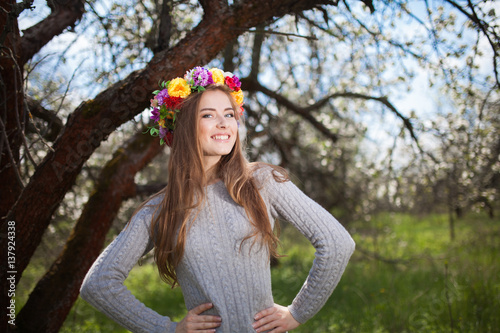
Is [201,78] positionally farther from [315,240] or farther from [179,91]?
[315,240]

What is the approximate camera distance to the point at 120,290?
5.25 ft

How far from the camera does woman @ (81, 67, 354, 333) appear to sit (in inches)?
63.4

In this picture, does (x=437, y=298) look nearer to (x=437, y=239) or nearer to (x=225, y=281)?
(x=225, y=281)

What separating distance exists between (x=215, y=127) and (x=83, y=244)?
1603mm

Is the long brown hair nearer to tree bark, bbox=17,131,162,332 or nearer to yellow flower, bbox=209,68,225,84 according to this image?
yellow flower, bbox=209,68,225,84

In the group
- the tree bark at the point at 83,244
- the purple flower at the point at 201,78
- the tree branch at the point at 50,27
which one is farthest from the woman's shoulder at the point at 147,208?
the tree branch at the point at 50,27

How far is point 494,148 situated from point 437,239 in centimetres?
599

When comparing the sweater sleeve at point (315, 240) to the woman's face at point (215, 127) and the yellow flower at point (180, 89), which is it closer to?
the woman's face at point (215, 127)

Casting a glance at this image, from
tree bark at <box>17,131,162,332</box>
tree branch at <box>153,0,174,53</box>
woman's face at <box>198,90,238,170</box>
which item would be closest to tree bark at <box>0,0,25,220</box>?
tree bark at <box>17,131,162,332</box>

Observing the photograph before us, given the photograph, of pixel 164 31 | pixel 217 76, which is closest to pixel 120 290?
pixel 217 76

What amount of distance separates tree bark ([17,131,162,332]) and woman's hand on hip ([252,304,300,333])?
5.24 ft

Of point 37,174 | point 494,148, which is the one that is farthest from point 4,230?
point 494,148

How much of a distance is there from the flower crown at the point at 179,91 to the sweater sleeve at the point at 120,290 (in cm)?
57

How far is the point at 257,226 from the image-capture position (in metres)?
1.67
